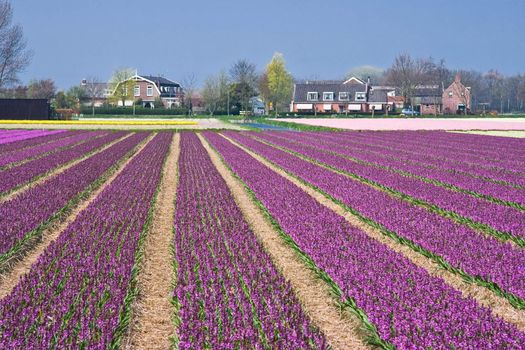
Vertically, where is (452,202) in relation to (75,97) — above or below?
below

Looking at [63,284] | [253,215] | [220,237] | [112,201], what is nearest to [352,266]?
[220,237]

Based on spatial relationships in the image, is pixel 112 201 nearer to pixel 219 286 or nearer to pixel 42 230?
pixel 42 230

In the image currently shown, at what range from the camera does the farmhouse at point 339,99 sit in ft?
449

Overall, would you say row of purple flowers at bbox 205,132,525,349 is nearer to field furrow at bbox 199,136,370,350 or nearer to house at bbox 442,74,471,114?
field furrow at bbox 199,136,370,350

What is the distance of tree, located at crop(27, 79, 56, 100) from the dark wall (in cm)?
4671

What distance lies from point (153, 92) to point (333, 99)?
4582cm

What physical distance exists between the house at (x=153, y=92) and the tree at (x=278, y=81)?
73.4 feet

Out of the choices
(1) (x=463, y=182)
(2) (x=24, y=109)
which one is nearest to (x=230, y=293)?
(1) (x=463, y=182)

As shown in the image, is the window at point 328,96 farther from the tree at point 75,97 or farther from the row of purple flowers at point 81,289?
the row of purple flowers at point 81,289

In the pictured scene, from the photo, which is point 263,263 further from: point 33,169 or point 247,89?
point 247,89

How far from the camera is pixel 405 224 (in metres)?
12.1

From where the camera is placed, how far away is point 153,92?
144750 millimetres

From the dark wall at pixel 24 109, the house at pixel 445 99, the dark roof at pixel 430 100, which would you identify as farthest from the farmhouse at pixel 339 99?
the dark wall at pixel 24 109

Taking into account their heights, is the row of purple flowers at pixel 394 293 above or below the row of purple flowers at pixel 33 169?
below
